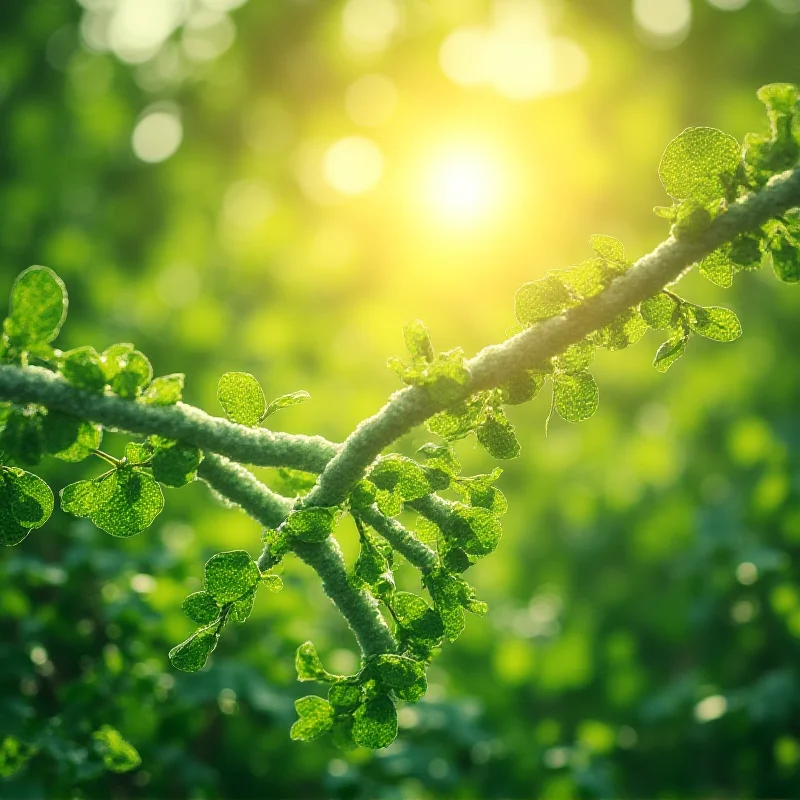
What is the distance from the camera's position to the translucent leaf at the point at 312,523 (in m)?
0.94

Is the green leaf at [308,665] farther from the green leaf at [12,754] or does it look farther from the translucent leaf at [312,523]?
the green leaf at [12,754]

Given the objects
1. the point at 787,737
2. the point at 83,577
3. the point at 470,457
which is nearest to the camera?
the point at 83,577

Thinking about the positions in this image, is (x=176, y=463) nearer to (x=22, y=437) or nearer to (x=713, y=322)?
(x=22, y=437)

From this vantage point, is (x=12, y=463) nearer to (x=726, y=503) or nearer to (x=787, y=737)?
(x=787, y=737)

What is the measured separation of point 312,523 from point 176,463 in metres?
0.17

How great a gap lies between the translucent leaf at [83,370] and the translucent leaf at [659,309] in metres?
0.63

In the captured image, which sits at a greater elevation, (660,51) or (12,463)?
(660,51)

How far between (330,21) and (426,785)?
33.3 feet

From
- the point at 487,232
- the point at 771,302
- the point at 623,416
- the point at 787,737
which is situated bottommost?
the point at 787,737

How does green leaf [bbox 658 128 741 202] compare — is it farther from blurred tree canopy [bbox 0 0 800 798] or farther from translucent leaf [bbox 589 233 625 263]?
blurred tree canopy [bbox 0 0 800 798]

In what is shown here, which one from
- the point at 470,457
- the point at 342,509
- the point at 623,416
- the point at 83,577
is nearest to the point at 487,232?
the point at 623,416

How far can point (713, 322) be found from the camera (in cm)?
104

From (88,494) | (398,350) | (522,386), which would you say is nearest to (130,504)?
(88,494)

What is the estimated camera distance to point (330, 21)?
35.1 ft
